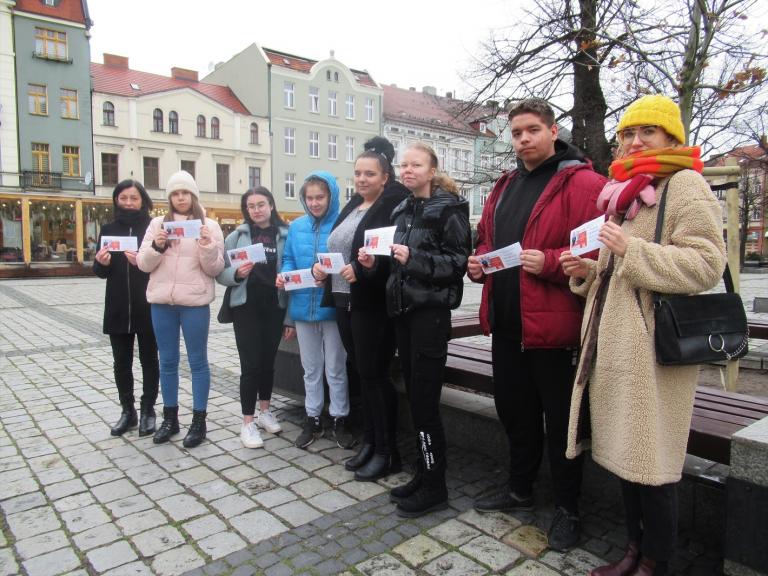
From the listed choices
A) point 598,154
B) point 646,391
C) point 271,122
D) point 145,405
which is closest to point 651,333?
point 646,391

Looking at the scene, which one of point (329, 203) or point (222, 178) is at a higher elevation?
point (222, 178)

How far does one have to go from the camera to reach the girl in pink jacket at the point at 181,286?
4035mm

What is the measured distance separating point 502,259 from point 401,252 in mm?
557

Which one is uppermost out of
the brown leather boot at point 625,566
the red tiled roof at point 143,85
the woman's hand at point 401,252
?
the red tiled roof at point 143,85

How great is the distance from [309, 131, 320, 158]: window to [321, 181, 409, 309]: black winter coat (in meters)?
37.8

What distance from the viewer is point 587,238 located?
230cm

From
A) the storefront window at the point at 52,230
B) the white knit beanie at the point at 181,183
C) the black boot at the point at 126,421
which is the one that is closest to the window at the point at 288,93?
the storefront window at the point at 52,230

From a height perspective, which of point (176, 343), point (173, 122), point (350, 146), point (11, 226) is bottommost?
point (176, 343)

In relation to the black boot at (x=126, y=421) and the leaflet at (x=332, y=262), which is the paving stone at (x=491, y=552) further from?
the black boot at (x=126, y=421)

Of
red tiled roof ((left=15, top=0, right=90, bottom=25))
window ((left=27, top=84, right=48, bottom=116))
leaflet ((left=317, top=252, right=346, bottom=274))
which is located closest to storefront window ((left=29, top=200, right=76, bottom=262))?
window ((left=27, top=84, right=48, bottom=116))

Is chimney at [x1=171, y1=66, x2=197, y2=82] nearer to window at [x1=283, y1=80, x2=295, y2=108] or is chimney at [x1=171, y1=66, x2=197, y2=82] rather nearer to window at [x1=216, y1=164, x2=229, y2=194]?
window at [x1=283, y1=80, x2=295, y2=108]

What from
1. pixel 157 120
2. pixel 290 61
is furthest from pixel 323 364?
pixel 290 61

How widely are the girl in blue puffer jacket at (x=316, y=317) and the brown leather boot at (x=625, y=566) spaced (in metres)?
2.01

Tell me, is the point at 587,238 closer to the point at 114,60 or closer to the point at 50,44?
the point at 50,44
